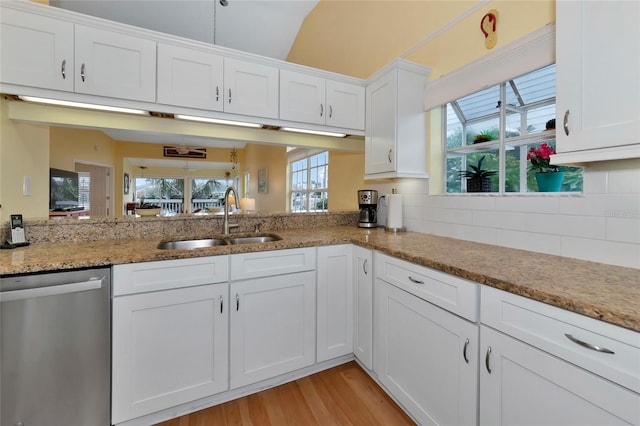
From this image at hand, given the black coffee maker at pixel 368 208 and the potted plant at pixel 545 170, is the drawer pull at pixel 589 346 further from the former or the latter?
the black coffee maker at pixel 368 208

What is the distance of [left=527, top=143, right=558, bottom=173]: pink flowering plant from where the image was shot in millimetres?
1453

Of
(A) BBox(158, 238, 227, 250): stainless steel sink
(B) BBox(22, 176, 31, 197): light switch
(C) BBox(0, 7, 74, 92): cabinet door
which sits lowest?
(A) BBox(158, 238, 227, 250): stainless steel sink

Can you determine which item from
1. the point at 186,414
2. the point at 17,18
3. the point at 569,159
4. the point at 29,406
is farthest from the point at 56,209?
the point at 569,159

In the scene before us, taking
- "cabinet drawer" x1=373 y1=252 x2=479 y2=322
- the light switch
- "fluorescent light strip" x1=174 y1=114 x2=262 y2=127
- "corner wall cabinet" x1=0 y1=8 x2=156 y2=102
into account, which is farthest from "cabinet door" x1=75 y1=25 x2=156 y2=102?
"cabinet drawer" x1=373 y1=252 x2=479 y2=322

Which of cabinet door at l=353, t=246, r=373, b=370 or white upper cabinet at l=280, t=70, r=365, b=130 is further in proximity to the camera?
white upper cabinet at l=280, t=70, r=365, b=130

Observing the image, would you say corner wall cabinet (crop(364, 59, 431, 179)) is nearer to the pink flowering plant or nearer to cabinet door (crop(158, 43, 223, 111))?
the pink flowering plant

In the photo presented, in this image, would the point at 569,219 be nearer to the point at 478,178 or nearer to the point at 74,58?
the point at 478,178

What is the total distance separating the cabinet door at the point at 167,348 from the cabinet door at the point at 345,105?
1.59m

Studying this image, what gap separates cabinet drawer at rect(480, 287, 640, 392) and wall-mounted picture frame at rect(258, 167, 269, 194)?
5.88 m

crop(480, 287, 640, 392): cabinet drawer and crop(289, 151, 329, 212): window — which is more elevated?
crop(289, 151, 329, 212): window

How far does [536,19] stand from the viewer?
144cm

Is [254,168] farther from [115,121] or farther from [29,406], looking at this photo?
[29,406]

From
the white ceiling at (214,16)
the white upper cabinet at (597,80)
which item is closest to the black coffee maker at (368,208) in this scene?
the white upper cabinet at (597,80)

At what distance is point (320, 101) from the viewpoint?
2.24 meters
